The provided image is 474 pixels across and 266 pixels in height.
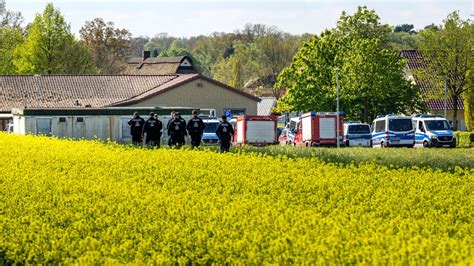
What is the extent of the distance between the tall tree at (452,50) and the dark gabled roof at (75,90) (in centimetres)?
2027

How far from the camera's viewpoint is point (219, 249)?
12.1 metres

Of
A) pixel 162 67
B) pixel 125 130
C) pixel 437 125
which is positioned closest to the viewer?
pixel 125 130

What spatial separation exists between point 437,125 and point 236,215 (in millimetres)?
45913

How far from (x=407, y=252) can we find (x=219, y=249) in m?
2.20

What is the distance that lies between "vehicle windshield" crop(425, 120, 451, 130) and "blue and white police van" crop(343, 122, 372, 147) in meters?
3.17

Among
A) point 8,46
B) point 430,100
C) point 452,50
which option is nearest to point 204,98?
point 430,100

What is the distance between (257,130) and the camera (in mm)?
56344

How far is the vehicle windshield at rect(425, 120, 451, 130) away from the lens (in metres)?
58.6

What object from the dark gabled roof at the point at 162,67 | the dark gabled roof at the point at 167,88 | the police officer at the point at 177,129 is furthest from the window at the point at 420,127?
the dark gabled roof at the point at 162,67

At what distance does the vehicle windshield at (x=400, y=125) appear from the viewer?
5681 centimetres

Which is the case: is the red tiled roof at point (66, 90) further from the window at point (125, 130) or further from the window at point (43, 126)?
the window at point (43, 126)

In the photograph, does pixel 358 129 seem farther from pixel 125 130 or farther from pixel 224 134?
pixel 224 134

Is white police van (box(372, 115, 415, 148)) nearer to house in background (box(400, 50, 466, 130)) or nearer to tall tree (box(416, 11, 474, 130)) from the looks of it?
tall tree (box(416, 11, 474, 130))

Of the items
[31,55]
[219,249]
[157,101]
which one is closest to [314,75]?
[157,101]
